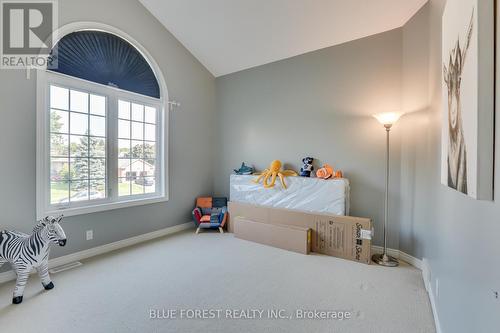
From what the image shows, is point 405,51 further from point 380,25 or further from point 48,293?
point 48,293

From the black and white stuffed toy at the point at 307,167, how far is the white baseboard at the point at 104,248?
89.2 inches

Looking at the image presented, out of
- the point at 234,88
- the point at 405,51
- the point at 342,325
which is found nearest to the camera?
the point at 342,325

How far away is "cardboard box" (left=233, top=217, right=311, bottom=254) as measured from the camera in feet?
10.6

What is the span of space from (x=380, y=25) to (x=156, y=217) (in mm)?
4157

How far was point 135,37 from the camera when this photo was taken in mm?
3510

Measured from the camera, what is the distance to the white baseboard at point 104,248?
249 centimetres

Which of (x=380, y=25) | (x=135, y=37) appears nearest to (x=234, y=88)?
(x=135, y=37)

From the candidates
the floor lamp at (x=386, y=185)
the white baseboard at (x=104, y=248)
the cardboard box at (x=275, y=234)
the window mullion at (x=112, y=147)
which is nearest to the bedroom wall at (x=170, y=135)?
the white baseboard at (x=104, y=248)

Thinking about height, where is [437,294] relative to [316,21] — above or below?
below

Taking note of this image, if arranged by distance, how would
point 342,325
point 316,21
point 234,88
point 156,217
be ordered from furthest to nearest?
point 234,88
point 156,217
point 316,21
point 342,325

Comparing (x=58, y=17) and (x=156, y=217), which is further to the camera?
(x=156, y=217)

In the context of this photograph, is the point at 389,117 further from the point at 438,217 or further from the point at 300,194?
the point at 300,194

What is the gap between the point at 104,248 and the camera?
320 cm

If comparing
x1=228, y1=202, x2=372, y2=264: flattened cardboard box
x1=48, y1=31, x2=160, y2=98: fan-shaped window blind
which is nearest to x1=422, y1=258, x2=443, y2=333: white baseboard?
x1=228, y1=202, x2=372, y2=264: flattened cardboard box
